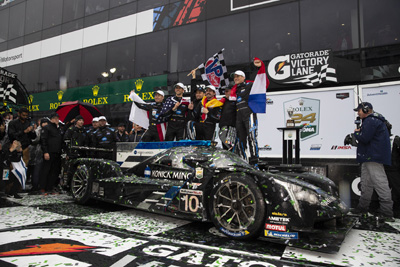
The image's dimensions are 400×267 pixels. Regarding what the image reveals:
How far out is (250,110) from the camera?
4617 mm

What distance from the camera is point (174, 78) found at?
10758 mm

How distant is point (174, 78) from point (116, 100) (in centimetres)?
291

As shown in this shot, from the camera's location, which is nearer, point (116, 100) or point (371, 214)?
point (371, 214)

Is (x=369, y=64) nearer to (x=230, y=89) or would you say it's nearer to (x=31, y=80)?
(x=230, y=89)

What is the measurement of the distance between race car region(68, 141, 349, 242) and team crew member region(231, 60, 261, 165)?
4.36 ft

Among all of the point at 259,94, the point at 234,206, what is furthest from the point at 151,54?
Answer: the point at 234,206

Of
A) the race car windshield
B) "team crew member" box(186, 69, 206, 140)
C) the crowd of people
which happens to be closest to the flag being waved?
the crowd of people

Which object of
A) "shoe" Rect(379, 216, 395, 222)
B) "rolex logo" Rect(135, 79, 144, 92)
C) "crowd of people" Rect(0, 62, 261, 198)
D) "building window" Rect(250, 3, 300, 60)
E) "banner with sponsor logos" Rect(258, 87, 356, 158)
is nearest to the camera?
"shoe" Rect(379, 216, 395, 222)

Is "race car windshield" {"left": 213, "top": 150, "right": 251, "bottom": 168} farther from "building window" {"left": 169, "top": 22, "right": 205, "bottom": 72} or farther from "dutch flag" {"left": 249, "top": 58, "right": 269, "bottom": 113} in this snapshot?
"building window" {"left": 169, "top": 22, "right": 205, "bottom": 72}

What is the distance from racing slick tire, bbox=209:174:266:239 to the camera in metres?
2.44

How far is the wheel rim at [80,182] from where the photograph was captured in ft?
13.6

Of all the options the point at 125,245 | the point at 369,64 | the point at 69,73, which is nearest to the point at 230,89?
the point at 125,245

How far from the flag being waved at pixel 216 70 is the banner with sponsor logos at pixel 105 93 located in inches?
171

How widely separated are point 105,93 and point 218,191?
10794 millimetres
